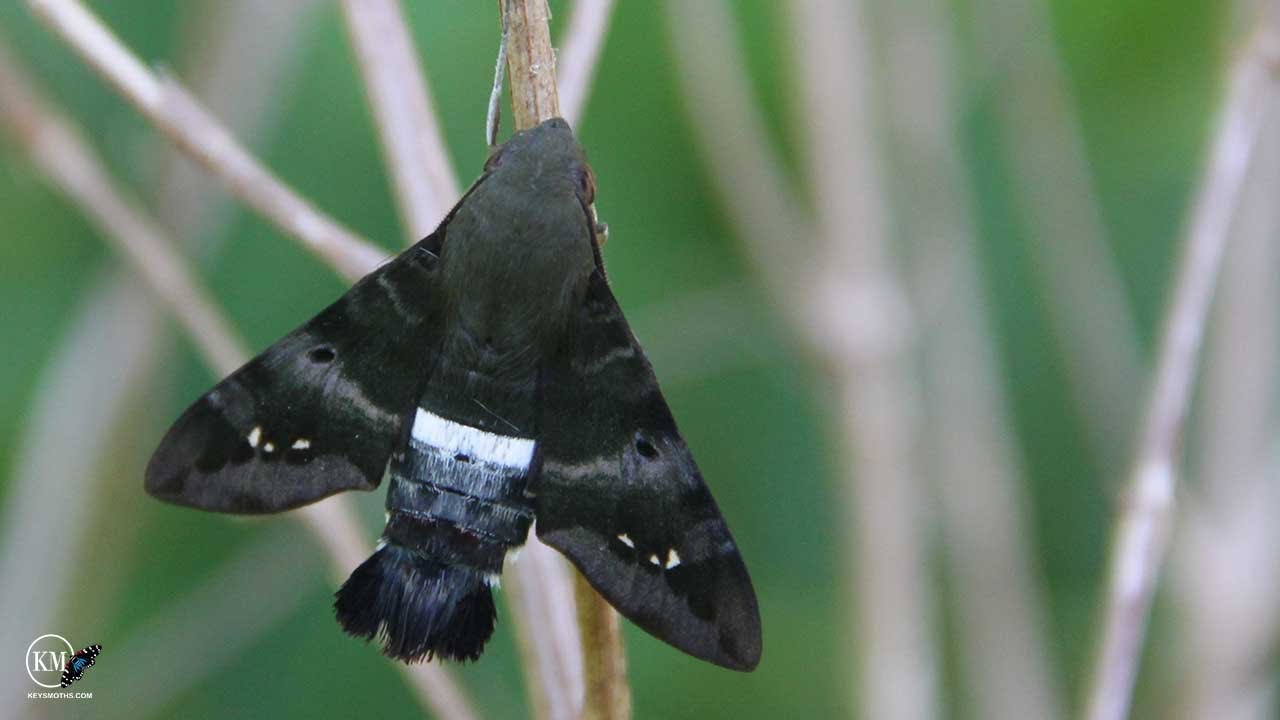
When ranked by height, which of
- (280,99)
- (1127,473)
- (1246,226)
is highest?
(280,99)

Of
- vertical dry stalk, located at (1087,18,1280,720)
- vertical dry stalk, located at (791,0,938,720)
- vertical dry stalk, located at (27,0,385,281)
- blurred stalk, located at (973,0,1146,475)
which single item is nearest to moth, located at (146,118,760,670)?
vertical dry stalk, located at (27,0,385,281)

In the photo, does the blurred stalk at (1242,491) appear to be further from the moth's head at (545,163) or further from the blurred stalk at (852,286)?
the moth's head at (545,163)

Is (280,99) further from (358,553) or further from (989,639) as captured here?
(989,639)

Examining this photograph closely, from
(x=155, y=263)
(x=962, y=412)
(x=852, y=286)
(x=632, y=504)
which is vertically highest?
(x=852, y=286)

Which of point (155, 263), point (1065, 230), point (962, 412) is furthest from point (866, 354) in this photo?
point (155, 263)

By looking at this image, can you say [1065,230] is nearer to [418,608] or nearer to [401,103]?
[401,103]

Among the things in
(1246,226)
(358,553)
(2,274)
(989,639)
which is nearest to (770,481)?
(989,639)
